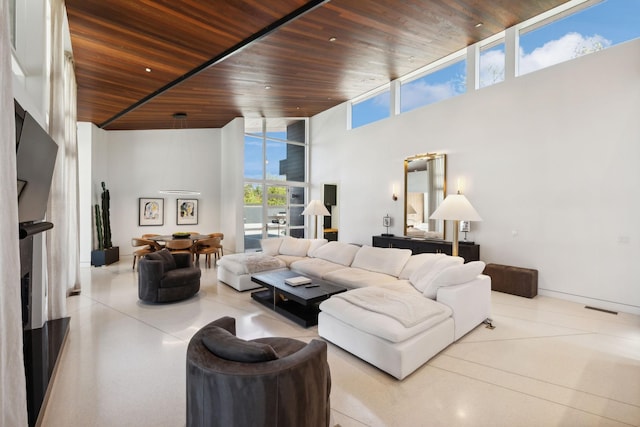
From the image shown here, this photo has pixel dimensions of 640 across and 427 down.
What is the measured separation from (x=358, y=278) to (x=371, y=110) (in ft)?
18.1

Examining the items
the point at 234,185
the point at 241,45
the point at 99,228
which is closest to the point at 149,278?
the point at 241,45

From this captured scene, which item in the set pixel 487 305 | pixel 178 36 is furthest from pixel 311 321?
pixel 178 36

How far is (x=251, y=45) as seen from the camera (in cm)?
480

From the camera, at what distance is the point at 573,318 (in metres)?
4.06

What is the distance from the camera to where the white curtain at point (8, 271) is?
4.02ft

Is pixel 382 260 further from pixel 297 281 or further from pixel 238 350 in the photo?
pixel 238 350

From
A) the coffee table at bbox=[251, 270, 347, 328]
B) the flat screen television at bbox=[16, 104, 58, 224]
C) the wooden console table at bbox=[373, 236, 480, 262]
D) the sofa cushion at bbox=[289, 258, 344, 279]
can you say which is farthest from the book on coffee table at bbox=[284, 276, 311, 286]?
the wooden console table at bbox=[373, 236, 480, 262]

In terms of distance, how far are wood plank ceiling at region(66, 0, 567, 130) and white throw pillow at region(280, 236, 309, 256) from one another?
354 cm

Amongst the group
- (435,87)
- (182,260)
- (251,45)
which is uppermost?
(435,87)

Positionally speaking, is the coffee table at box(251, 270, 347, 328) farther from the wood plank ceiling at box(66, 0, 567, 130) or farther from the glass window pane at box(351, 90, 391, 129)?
the glass window pane at box(351, 90, 391, 129)

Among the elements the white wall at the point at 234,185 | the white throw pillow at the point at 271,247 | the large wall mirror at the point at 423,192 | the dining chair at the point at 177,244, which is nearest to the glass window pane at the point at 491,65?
the large wall mirror at the point at 423,192

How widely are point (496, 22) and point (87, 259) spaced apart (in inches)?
400

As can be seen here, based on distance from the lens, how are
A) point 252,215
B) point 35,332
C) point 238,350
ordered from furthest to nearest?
point 252,215, point 35,332, point 238,350

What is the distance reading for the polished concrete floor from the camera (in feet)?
7.16
